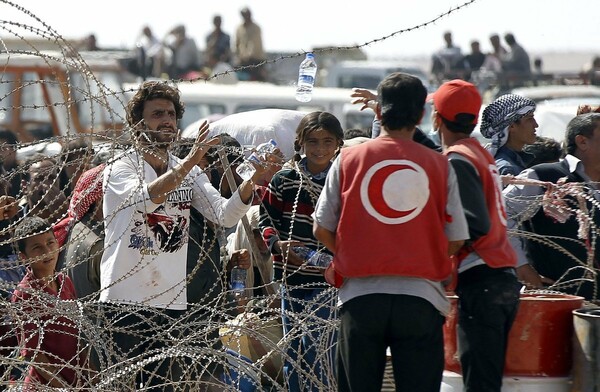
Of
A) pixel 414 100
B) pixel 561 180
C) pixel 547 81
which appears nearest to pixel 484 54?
pixel 547 81

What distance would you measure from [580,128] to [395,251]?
224cm

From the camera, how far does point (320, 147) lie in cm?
613

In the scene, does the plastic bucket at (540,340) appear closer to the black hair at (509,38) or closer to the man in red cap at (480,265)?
the man in red cap at (480,265)

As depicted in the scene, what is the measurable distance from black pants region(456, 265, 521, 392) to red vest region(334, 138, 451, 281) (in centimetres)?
26

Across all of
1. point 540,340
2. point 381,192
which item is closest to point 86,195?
point 381,192

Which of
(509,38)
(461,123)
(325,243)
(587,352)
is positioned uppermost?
(461,123)

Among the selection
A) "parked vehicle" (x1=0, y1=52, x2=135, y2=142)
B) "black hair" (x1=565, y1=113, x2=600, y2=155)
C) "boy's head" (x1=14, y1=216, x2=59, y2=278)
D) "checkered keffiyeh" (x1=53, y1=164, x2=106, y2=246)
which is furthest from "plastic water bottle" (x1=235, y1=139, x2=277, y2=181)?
"parked vehicle" (x1=0, y1=52, x2=135, y2=142)

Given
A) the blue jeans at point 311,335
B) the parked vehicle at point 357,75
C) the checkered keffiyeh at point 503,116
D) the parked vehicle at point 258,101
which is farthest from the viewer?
the parked vehicle at point 357,75

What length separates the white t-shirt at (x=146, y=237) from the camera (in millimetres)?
5414

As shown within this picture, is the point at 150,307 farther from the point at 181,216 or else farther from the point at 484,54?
the point at 484,54

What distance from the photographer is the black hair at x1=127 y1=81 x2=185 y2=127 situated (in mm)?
5539

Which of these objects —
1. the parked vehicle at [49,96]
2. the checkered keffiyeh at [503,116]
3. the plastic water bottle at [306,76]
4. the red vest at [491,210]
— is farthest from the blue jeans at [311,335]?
the parked vehicle at [49,96]

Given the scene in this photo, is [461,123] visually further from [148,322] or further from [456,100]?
[148,322]

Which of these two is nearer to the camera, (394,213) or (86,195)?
(394,213)
